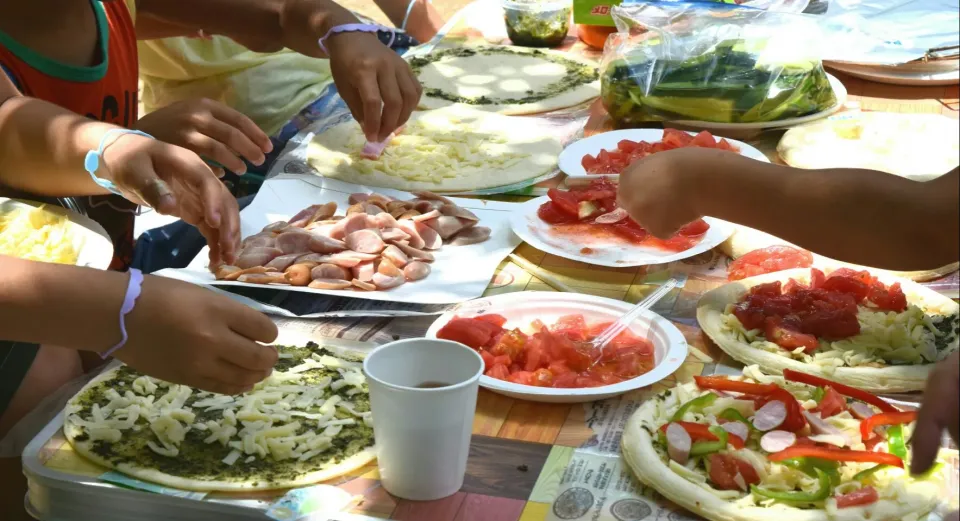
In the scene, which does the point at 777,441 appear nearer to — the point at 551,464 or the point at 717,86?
the point at 551,464

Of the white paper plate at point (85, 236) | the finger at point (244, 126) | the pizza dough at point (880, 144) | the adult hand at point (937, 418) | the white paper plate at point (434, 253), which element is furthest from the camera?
the pizza dough at point (880, 144)

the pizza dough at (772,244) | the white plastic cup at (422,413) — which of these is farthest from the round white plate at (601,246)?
the white plastic cup at (422,413)

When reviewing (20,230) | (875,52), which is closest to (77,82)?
(20,230)

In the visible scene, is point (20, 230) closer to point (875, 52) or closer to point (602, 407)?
point (602, 407)

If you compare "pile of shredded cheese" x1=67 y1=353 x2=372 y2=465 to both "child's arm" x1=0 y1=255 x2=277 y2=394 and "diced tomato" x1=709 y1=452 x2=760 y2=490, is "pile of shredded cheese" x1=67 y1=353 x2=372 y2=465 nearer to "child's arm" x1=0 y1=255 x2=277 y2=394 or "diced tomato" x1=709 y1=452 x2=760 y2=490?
"child's arm" x1=0 y1=255 x2=277 y2=394

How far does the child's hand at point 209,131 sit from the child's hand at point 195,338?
664mm

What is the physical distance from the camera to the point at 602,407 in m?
1.56

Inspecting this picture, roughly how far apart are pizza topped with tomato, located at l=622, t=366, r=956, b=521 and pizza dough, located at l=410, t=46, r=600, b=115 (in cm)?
174

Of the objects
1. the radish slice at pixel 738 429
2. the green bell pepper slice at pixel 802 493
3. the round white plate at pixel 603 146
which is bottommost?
the round white plate at pixel 603 146

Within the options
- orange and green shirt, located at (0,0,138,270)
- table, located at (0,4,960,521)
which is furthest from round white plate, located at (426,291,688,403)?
orange and green shirt, located at (0,0,138,270)

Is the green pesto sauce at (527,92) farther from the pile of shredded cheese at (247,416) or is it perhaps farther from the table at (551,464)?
the pile of shredded cheese at (247,416)

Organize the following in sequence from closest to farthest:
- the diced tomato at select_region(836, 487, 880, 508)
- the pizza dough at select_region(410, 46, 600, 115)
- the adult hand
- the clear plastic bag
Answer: the adult hand
the diced tomato at select_region(836, 487, 880, 508)
the clear plastic bag
the pizza dough at select_region(410, 46, 600, 115)

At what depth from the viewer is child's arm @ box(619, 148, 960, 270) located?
113 cm

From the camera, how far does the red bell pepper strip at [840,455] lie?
1.31m
